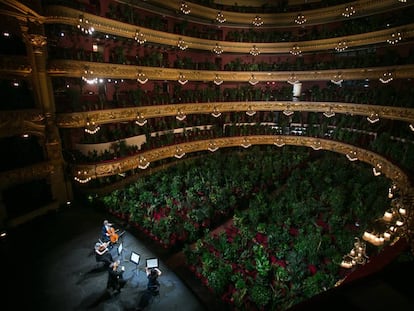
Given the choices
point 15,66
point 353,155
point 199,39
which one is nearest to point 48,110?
point 15,66

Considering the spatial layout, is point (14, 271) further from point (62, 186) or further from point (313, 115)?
point (313, 115)

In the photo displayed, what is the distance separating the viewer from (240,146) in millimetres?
30469

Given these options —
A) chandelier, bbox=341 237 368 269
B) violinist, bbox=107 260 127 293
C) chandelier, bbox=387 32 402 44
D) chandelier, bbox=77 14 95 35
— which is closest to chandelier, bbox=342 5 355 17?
chandelier, bbox=387 32 402 44

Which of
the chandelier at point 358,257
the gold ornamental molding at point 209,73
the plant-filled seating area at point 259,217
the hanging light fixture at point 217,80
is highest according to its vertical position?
the gold ornamental molding at point 209,73

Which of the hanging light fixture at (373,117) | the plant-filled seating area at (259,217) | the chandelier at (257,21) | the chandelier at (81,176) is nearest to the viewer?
the plant-filled seating area at (259,217)

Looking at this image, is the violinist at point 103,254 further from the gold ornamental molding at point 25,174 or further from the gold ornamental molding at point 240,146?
the gold ornamental molding at point 25,174

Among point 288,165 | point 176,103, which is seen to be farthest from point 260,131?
point 176,103

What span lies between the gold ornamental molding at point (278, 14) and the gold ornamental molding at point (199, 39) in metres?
2.31

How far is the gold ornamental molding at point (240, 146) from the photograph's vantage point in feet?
57.2

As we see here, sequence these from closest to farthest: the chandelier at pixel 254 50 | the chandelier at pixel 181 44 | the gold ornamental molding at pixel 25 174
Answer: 1. the gold ornamental molding at pixel 25 174
2. the chandelier at pixel 181 44
3. the chandelier at pixel 254 50

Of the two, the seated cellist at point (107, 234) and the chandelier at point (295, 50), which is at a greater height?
the chandelier at point (295, 50)

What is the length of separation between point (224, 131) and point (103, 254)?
61.0 feet

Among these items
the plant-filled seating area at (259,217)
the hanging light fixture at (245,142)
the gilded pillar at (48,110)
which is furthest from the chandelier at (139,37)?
the hanging light fixture at (245,142)

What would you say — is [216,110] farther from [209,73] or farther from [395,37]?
[395,37]
